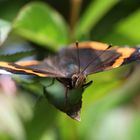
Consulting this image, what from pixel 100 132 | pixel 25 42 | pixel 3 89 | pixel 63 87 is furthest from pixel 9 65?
pixel 25 42

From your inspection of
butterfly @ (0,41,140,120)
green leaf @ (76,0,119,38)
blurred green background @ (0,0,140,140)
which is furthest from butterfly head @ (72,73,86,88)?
green leaf @ (76,0,119,38)

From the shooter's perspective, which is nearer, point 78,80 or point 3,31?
point 78,80

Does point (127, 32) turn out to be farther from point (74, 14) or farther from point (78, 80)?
point (78, 80)

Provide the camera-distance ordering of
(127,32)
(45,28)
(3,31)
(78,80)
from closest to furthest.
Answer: (78,80) → (3,31) → (45,28) → (127,32)

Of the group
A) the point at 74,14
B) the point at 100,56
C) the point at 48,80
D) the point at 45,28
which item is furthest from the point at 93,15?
the point at 48,80

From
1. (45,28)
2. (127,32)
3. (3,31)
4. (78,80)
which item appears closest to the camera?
(78,80)

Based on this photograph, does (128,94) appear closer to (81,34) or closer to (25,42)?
(81,34)

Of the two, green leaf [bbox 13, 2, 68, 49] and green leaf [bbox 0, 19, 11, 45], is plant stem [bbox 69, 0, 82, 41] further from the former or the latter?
green leaf [bbox 0, 19, 11, 45]
